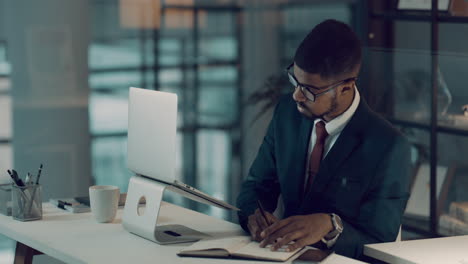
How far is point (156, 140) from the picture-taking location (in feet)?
8.39

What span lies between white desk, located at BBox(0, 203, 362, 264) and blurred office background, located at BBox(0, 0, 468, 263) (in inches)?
86.0

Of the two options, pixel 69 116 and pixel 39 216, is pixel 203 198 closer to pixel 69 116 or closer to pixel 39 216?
pixel 39 216

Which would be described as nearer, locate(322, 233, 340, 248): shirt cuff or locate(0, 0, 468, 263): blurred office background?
locate(322, 233, 340, 248): shirt cuff

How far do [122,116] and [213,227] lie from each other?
121 inches

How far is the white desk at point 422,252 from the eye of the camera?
2.34m

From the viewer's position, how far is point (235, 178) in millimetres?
6199

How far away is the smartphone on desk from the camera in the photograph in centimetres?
229

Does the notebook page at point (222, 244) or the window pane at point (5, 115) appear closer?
the notebook page at point (222, 244)

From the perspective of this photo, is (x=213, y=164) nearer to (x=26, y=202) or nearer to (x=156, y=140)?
(x=26, y=202)

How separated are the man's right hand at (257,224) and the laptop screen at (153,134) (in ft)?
0.96

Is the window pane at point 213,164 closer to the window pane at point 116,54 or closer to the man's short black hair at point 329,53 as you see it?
the window pane at point 116,54

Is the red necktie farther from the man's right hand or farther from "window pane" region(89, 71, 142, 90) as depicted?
"window pane" region(89, 71, 142, 90)

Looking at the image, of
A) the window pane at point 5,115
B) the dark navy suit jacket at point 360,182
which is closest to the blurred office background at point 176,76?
the window pane at point 5,115

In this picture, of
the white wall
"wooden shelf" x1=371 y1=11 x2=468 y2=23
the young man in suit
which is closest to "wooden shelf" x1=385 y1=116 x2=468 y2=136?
"wooden shelf" x1=371 y1=11 x2=468 y2=23
